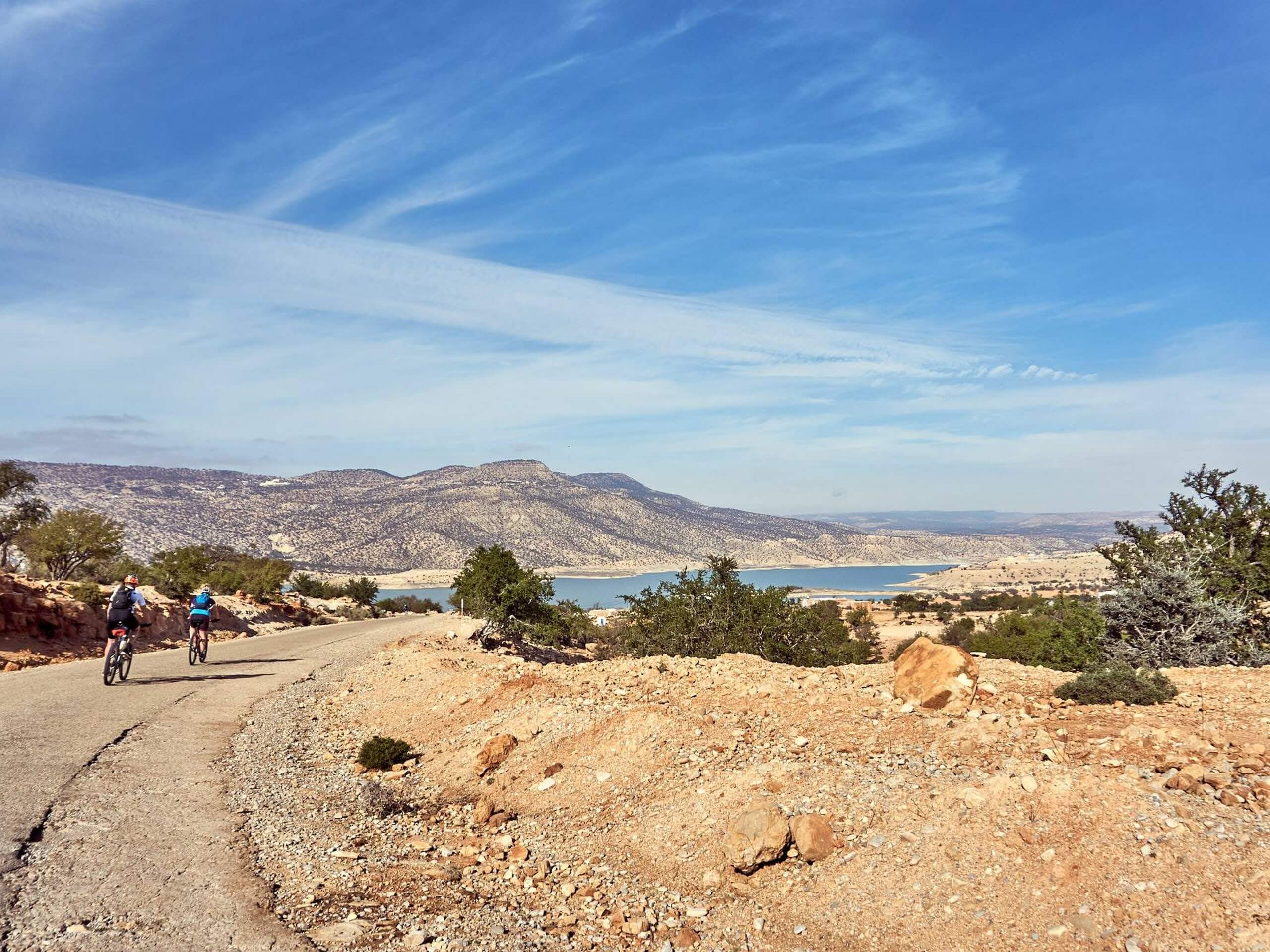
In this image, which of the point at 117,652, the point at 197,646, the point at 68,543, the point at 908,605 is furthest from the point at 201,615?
the point at 908,605

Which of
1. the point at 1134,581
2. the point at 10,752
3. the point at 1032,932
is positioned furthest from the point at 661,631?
the point at 1032,932

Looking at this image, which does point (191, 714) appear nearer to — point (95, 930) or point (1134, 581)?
point (95, 930)

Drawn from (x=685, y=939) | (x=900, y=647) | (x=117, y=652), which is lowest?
(x=900, y=647)

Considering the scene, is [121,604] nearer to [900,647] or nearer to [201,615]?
[201,615]

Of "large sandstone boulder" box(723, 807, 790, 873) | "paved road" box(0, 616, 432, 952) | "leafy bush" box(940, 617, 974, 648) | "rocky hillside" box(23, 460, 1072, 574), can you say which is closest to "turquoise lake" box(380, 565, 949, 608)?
"rocky hillside" box(23, 460, 1072, 574)

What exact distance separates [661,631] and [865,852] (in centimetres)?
1905

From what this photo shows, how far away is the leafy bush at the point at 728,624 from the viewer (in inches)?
928

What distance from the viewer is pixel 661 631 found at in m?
25.2

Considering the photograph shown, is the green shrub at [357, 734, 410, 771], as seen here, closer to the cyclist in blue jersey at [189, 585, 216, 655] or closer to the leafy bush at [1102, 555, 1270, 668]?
the cyclist in blue jersey at [189, 585, 216, 655]

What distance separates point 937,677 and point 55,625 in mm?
26230

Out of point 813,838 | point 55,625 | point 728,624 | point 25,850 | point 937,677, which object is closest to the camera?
point 25,850

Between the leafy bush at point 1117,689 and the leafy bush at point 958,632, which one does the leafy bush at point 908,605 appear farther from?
the leafy bush at point 1117,689

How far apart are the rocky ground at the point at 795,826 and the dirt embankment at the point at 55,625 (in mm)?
15782

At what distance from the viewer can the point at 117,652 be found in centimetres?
A: 1525
